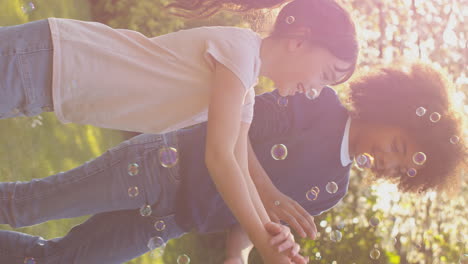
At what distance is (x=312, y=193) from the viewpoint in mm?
1393

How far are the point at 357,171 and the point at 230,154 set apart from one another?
0.54 meters

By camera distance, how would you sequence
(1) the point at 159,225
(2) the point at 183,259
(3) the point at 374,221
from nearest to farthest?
(1) the point at 159,225 < (2) the point at 183,259 < (3) the point at 374,221

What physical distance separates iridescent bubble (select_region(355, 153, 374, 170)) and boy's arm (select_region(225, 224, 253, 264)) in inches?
15.1

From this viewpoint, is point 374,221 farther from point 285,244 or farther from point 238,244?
point 285,244

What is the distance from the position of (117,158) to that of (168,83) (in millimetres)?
308

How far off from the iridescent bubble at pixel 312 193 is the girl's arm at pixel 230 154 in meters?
0.28

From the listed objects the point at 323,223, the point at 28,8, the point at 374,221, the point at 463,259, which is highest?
the point at 28,8

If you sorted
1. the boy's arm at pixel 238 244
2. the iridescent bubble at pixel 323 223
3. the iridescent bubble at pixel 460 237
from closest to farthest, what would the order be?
the boy's arm at pixel 238 244 → the iridescent bubble at pixel 323 223 → the iridescent bubble at pixel 460 237

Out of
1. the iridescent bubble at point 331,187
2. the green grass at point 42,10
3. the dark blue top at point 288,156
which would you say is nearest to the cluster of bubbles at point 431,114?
the dark blue top at point 288,156

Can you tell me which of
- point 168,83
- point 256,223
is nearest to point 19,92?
point 168,83

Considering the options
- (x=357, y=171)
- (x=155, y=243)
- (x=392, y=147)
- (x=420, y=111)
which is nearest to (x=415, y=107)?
(x=420, y=111)

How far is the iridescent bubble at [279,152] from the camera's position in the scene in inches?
52.8

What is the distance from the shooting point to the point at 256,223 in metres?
1.11

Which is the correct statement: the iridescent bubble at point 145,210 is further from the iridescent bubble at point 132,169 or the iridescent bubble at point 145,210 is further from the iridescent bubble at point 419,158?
the iridescent bubble at point 419,158
